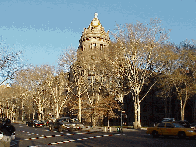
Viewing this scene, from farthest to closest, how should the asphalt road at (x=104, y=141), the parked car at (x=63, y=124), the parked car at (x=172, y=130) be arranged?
the parked car at (x=63, y=124), the parked car at (x=172, y=130), the asphalt road at (x=104, y=141)

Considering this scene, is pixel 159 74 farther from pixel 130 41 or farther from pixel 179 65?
pixel 130 41

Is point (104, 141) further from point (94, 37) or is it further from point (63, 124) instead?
point (94, 37)

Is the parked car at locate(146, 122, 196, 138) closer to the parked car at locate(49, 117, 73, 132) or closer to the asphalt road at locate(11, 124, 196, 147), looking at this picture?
the asphalt road at locate(11, 124, 196, 147)

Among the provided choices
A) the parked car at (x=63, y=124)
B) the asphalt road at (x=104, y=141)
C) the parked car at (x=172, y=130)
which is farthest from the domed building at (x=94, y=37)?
the asphalt road at (x=104, y=141)

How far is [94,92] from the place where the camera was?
49.4 m

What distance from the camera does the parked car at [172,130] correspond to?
2130cm

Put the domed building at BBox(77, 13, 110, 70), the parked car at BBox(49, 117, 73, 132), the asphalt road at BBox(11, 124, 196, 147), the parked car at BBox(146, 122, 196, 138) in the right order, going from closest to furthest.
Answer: the asphalt road at BBox(11, 124, 196, 147), the parked car at BBox(146, 122, 196, 138), the parked car at BBox(49, 117, 73, 132), the domed building at BBox(77, 13, 110, 70)

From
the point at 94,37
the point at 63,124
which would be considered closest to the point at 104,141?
the point at 63,124

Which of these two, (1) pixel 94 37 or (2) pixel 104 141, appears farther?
(1) pixel 94 37

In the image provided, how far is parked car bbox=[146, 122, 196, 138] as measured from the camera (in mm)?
21297

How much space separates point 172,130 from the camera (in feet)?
72.5

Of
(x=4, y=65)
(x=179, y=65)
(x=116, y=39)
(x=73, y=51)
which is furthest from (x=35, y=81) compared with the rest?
(x=179, y=65)

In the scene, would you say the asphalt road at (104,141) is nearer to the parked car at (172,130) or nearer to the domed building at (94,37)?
the parked car at (172,130)

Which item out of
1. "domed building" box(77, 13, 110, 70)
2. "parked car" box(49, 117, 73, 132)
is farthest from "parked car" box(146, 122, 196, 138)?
"domed building" box(77, 13, 110, 70)
